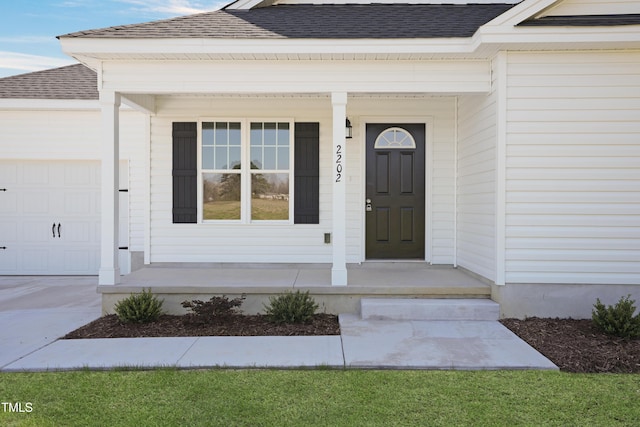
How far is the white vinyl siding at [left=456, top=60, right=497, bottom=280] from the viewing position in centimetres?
618

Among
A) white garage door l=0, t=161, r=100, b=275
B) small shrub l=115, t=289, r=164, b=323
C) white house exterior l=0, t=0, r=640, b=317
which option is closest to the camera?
small shrub l=115, t=289, r=164, b=323

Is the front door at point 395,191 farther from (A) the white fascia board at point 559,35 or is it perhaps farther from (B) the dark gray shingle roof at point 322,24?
(A) the white fascia board at point 559,35

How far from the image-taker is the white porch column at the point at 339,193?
20.4ft

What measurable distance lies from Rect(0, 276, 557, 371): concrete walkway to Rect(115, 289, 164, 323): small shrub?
474 mm

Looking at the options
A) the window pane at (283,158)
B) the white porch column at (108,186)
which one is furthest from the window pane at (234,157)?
the white porch column at (108,186)

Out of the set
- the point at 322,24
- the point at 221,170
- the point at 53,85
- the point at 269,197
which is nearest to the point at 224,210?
the point at 221,170

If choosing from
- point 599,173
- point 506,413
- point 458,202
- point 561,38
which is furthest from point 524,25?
point 506,413

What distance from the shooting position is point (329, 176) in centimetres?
792

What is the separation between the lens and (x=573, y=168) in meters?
5.91

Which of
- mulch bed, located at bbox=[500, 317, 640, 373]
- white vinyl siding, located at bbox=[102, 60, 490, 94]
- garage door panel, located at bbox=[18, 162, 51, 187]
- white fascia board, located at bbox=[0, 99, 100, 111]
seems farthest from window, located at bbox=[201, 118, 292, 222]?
mulch bed, located at bbox=[500, 317, 640, 373]

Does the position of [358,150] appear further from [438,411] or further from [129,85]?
[438,411]

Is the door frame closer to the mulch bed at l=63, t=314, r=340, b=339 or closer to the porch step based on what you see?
the porch step

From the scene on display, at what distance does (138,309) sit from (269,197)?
2.89 metres

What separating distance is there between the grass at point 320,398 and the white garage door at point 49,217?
5.17m
